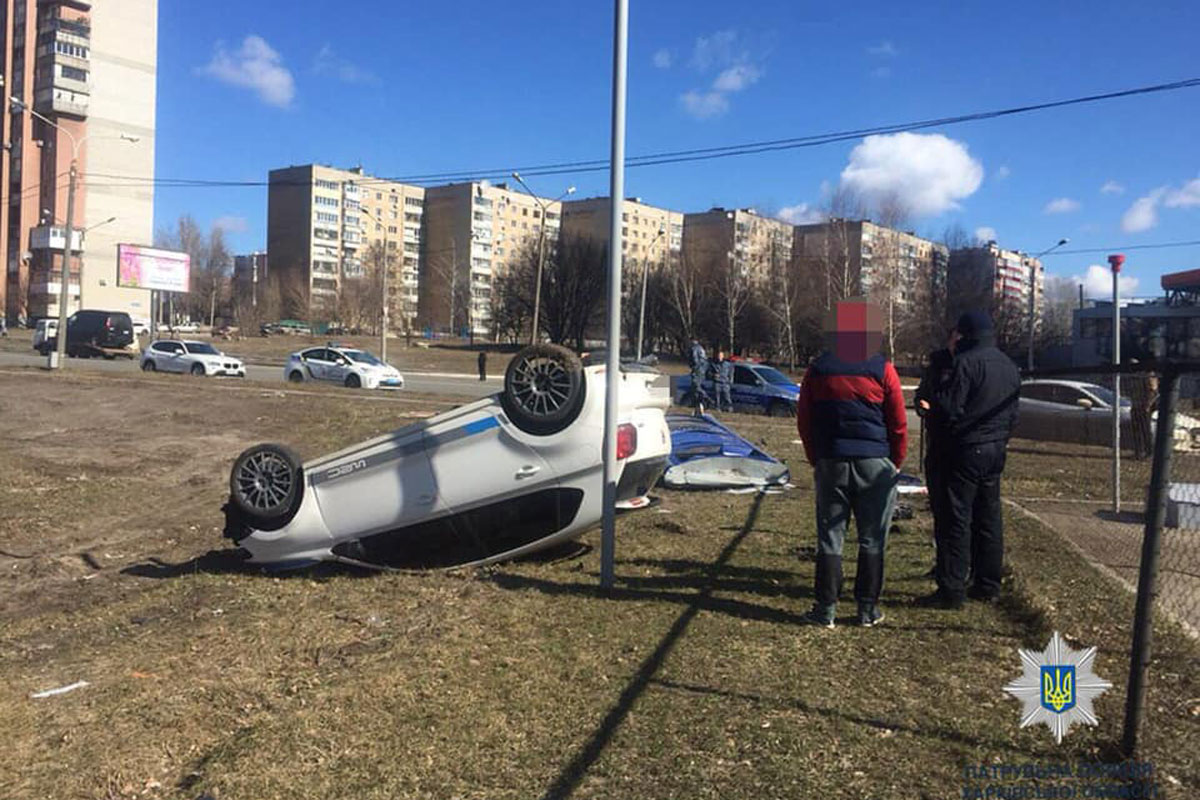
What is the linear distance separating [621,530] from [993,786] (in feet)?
14.7

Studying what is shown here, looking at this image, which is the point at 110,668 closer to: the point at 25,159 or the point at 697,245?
the point at 697,245

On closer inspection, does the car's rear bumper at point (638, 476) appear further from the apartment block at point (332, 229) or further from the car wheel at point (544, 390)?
the apartment block at point (332, 229)

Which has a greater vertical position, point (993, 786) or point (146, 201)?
point (146, 201)

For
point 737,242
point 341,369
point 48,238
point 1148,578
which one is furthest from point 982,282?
point 48,238

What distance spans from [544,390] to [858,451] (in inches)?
76.9

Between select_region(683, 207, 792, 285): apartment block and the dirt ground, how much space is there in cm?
5633

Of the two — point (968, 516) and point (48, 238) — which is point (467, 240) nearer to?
point (48, 238)

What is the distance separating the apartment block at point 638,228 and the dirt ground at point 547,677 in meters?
60.8

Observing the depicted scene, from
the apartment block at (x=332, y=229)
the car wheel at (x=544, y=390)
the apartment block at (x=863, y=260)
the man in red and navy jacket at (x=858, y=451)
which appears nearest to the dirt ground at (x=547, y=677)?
the man in red and navy jacket at (x=858, y=451)

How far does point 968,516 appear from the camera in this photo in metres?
4.71

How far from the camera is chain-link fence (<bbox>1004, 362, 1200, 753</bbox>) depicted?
2.94 meters

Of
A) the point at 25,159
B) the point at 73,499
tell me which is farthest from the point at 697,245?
the point at 73,499

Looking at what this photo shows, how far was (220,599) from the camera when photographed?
17.6 feet

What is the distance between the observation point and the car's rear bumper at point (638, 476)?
18.0 feet
